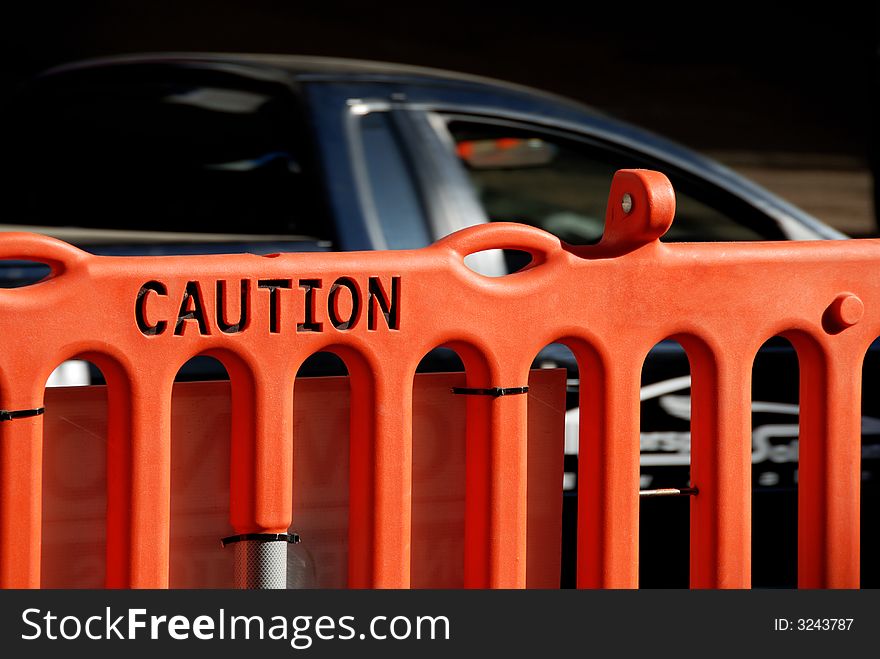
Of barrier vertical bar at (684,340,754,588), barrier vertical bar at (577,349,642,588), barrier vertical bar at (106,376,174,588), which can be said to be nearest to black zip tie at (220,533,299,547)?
barrier vertical bar at (106,376,174,588)

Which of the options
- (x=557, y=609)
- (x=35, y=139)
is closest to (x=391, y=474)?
(x=557, y=609)

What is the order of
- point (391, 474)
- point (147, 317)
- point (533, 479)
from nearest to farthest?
point (147, 317)
point (391, 474)
point (533, 479)

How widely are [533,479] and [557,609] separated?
30cm

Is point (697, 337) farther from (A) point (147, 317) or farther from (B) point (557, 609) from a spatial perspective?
(A) point (147, 317)

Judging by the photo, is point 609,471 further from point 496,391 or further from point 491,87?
point 491,87

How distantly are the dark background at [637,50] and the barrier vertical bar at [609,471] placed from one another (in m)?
4.91

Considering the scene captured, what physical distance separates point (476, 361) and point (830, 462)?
795 mm

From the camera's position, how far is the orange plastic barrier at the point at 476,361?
242 cm

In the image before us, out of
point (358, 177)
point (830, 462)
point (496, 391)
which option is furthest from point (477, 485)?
point (358, 177)

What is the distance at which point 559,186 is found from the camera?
511cm

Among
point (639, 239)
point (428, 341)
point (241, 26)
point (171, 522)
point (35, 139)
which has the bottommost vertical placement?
point (171, 522)

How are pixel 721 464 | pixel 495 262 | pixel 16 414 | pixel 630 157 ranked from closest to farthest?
pixel 16 414 → pixel 721 464 → pixel 495 262 → pixel 630 157

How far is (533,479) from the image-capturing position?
276 cm

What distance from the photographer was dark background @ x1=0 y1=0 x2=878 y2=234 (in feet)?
24.7
